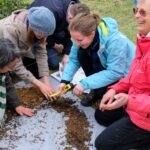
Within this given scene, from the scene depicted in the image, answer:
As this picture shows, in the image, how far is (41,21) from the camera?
314 cm

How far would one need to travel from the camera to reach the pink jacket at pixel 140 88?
2.45m

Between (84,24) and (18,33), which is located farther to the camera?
(18,33)

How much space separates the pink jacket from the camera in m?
2.45

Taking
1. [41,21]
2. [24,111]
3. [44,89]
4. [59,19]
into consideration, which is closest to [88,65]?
[44,89]

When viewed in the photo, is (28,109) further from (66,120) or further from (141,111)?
(141,111)

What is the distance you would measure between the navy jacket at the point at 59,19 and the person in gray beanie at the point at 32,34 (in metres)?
0.47

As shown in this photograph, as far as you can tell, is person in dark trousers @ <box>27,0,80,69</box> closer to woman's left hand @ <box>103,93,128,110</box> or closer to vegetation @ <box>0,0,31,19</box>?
vegetation @ <box>0,0,31,19</box>

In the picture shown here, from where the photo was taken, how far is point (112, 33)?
3.03 meters

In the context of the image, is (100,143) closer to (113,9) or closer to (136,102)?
(136,102)

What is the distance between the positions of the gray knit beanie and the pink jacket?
32.7 inches

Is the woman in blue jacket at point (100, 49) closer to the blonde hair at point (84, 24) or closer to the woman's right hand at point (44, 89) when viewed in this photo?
the blonde hair at point (84, 24)

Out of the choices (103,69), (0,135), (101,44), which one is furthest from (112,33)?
(0,135)

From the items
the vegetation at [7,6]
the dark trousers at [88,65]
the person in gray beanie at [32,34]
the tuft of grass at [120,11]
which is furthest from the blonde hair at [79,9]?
the tuft of grass at [120,11]

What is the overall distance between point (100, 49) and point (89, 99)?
21.7 inches
